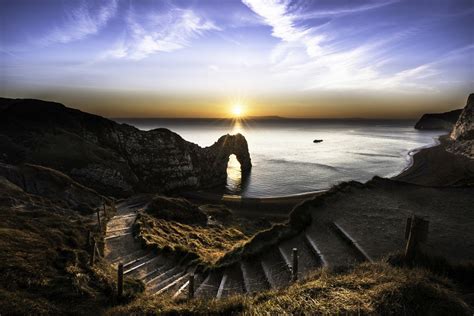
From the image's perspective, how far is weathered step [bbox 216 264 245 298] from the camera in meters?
10.6

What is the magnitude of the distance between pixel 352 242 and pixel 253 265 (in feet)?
15.6

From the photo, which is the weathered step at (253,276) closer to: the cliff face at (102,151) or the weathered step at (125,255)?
the weathered step at (125,255)

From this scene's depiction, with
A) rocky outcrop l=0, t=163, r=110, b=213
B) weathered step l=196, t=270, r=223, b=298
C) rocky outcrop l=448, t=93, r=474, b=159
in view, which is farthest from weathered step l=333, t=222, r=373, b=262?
rocky outcrop l=448, t=93, r=474, b=159

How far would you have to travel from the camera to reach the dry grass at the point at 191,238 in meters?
16.7

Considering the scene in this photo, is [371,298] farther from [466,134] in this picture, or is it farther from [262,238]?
[466,134]

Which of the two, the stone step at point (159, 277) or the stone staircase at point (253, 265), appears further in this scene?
the stone step at point (159, 277)

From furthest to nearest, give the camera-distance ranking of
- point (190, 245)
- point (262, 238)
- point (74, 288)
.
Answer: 1. point (190, 245)
2. point (262, 238)
3. point (74, 288)

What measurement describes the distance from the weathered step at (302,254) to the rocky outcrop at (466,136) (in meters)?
71.2

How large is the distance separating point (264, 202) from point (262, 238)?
26328mm

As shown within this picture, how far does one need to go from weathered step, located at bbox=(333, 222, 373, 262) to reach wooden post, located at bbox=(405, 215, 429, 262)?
1.56m

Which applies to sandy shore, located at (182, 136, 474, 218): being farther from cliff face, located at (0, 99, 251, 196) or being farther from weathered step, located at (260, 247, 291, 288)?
weathered step, located at (260, 247, 291, 288)

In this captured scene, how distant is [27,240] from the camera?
11.1 m

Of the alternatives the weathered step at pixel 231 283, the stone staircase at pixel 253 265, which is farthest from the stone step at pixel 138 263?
the weathered step at pixel 231 283

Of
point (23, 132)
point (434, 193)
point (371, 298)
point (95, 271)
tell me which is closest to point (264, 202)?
point (434, 193)
